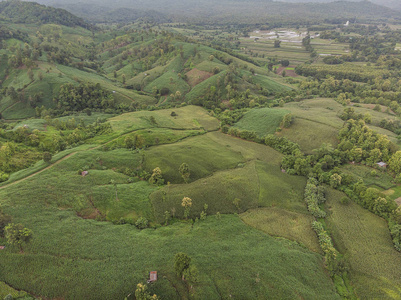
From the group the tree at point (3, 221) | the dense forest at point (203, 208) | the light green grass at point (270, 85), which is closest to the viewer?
the dense forest at point (203, 208)

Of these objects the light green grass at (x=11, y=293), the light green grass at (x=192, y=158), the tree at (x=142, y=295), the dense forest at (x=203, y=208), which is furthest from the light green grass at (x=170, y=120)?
the tree at (x=142, y=295)

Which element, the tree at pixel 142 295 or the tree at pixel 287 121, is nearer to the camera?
the tree at pixel 142 295

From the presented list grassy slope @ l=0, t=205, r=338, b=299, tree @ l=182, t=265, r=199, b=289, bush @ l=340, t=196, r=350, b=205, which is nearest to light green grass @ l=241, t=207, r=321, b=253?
grassy slope @ l=0, t=205, r=338, b=299

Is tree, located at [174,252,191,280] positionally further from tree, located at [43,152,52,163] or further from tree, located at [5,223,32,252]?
tree, located at [43,152,52,163]

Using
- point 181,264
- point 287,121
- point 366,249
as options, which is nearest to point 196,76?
point 287,121

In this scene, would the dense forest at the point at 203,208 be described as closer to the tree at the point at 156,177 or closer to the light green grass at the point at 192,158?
the tree at the point at 156,177
